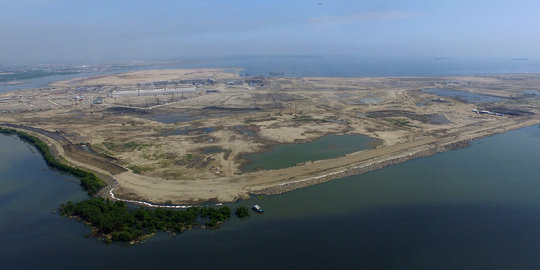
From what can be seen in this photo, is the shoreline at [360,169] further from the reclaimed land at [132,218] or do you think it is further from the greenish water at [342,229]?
the reclaimed land at [132,218]

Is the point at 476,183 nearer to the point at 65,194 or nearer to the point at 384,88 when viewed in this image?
the point at 65,194

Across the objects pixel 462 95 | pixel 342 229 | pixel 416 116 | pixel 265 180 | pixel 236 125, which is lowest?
pixel 342 229

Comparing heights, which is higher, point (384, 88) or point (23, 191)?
point (384, 88)

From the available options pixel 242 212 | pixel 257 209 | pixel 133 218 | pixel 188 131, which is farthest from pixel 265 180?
pixel 188 131

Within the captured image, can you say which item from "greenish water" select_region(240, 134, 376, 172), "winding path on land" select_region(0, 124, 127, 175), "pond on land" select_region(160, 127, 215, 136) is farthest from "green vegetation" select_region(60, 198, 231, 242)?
"pond on land" select_region(160, 127, 215, 136)

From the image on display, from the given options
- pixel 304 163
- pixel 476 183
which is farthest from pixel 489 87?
pixel 304 163

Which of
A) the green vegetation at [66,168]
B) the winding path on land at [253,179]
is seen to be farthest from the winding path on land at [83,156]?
the green vegetation at [66,168]

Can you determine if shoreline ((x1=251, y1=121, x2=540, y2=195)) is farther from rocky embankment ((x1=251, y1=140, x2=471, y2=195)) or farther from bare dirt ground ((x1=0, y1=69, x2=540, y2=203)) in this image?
bare dirt ground ((x1=0, y1=69, x2=540, y2=203))

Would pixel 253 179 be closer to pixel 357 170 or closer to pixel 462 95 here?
pixel 357 170
